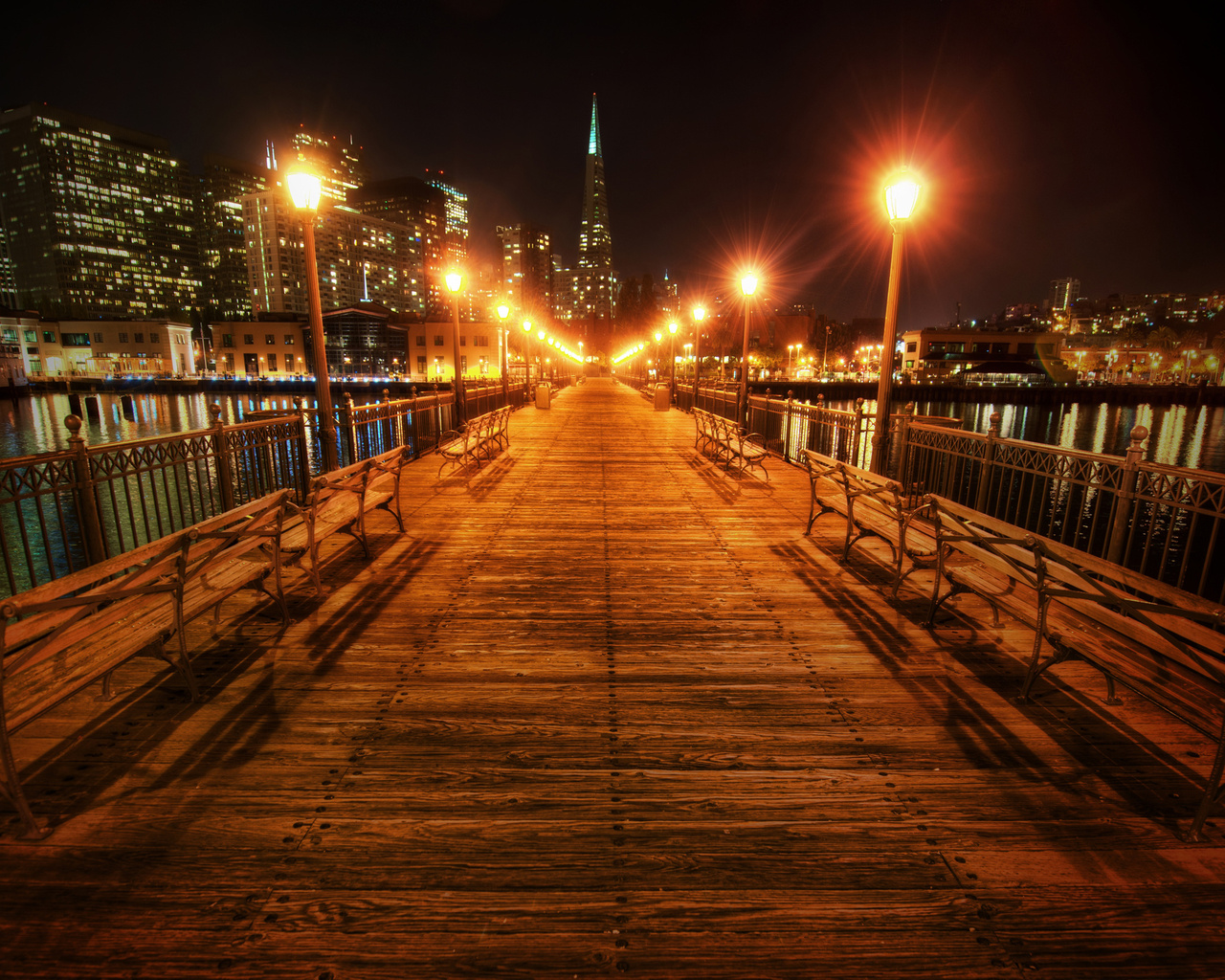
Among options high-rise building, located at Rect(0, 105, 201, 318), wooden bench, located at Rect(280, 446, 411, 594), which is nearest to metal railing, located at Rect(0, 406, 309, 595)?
wooden bench, located at Rect(280, 446, 411, 594)

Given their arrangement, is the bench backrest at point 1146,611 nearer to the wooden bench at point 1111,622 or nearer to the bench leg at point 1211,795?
the wooden bench at point 1111,622

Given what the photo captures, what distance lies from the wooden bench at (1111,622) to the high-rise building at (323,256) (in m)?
154

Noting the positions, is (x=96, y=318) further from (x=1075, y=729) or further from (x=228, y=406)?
(x=1075, y=729)

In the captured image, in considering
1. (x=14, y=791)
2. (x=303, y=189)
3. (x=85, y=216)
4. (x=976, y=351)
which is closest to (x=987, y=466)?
(x=14, y=791)

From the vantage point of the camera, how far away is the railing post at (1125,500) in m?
4.66

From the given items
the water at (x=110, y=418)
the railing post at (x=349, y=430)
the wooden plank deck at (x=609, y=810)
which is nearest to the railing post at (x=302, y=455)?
the railing post at (x=349, y=430)

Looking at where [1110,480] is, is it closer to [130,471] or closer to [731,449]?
[731,449]

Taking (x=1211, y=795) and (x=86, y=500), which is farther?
(x=86, y=500)

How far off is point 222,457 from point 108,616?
126 inches

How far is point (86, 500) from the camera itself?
15.5 feet

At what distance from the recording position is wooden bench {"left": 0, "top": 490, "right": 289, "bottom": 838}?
2.53m

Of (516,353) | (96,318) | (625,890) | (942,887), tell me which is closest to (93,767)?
(625,890)

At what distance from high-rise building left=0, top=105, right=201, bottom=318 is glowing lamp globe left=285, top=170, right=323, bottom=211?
188934 mm

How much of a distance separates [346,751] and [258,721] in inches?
26.7
